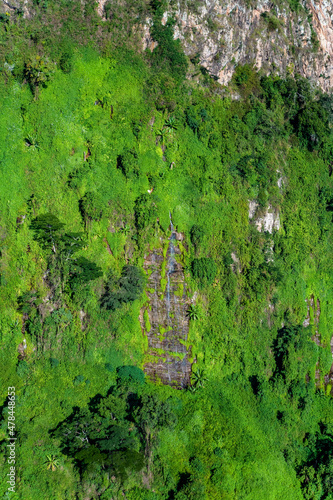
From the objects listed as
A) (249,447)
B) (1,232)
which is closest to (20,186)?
(1,232)

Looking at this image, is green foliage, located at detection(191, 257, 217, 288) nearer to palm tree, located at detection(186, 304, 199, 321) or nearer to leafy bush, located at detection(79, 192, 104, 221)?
palm tree, located at detection(186, 304, 199, 321)

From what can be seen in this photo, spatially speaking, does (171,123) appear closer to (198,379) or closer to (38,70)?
(38,70)

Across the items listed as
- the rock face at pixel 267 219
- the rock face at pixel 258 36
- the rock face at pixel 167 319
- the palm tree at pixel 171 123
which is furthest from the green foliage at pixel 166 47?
the rock face at pixel 167 319

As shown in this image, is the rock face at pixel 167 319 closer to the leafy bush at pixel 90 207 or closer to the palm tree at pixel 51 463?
the leafy bush at pixel 90 207

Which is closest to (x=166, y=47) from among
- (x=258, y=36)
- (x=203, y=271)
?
(x=258, y=36)

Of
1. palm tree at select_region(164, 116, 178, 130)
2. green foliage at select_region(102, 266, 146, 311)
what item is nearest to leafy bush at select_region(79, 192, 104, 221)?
green foliage at select_region(102, 266, 146, 311)

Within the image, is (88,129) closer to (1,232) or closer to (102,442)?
(1,232)
